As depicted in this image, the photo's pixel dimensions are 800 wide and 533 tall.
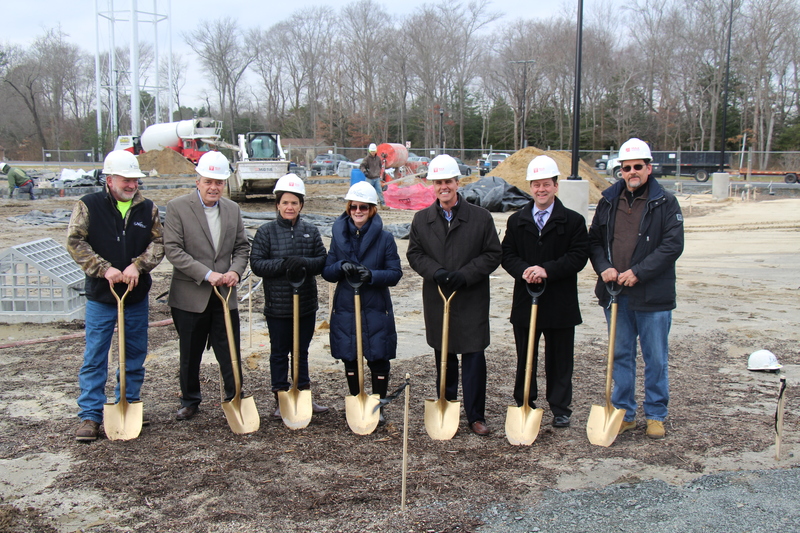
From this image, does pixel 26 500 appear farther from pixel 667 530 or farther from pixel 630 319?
pixel 630 319

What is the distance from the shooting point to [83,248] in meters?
4.68

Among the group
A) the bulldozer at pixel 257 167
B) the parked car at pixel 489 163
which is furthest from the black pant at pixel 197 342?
the parked car at pixel 489 163

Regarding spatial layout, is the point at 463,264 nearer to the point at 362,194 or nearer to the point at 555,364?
the point at 362,194

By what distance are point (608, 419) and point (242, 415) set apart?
253cm

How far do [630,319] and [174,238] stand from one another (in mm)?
3259

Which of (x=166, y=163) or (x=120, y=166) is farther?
(x=166, y=163)

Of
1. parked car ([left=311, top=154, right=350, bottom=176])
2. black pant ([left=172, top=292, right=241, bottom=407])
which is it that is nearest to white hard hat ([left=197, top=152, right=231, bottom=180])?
black pant ([left=172, top=292, right=241, bottom=407])

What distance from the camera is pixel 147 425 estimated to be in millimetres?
4977

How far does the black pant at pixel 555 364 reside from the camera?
490 cm

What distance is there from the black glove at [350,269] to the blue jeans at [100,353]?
1503mm

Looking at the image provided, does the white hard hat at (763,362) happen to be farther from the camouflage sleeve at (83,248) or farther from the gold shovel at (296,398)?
the camouflage sleeve at (83,248)

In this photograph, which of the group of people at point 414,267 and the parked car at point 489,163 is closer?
the group of people at point 414,267

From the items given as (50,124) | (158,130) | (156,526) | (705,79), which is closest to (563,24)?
(705,79)

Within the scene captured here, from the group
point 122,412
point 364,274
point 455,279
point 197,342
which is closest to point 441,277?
point 455,279
